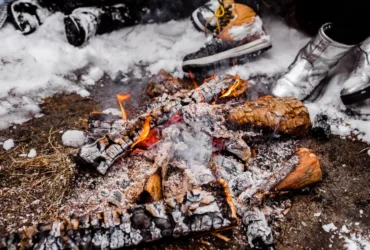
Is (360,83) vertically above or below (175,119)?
above

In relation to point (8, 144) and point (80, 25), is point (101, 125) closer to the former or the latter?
point (8, 144)

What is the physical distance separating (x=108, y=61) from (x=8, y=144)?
133 centimetres

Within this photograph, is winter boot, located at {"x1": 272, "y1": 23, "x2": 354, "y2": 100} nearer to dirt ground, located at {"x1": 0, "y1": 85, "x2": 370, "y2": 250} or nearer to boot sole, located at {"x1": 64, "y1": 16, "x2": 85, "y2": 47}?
dirt ground, located at {"x1": 0, "y1": 85, "x2": 370, "y2": 250}

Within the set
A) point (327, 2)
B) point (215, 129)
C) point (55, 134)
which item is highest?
point (327, 2)

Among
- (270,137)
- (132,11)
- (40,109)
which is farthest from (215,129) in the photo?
(132,11)

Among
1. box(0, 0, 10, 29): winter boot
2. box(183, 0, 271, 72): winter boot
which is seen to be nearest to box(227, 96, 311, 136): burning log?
box(183, 0, 271, 72): winter boot

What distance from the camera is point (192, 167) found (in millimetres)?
2324

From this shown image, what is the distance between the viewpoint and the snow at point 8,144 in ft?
8.38

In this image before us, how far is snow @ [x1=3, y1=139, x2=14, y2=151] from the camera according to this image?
2.55m

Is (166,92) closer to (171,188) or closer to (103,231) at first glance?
(171,188)

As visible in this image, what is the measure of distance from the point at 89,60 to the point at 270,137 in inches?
78.3

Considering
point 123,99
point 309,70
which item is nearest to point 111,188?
point 123,99

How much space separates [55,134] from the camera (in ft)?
8.86

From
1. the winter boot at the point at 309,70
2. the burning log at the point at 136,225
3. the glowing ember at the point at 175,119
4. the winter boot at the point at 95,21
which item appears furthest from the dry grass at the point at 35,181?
the winter boot at the point at 309,70
